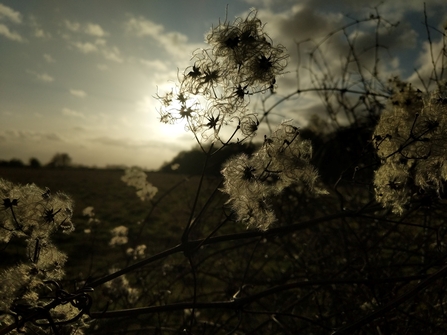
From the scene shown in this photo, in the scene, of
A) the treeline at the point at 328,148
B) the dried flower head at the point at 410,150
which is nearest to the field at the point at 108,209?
the treeline at the point at 328,148

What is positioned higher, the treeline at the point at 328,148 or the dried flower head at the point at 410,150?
the treeline at the point at 328,148

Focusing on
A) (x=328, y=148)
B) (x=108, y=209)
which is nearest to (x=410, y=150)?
(x=328, y=148)

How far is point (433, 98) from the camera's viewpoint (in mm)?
1421

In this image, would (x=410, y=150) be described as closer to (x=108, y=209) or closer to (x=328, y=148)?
(x=328, y=148)

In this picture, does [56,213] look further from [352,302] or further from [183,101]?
[352,302]

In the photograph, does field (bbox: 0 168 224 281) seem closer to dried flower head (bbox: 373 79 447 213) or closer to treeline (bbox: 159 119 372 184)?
treeline (bbox: 159 119 372 184)

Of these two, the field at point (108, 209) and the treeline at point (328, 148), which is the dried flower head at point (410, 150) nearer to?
the treeline at point (328, 148)

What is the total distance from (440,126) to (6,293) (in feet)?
5.17

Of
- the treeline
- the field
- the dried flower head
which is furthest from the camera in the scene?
the field

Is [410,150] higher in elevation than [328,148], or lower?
lower

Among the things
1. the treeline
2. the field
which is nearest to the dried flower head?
the treeline

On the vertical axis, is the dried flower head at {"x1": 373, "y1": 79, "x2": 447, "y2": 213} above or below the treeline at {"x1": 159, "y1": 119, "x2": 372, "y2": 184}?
below

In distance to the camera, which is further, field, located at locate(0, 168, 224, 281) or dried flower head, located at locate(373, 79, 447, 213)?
field, located at locate(0, 168, 224, 281)

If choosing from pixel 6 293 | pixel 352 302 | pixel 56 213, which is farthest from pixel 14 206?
pixel 352 302
